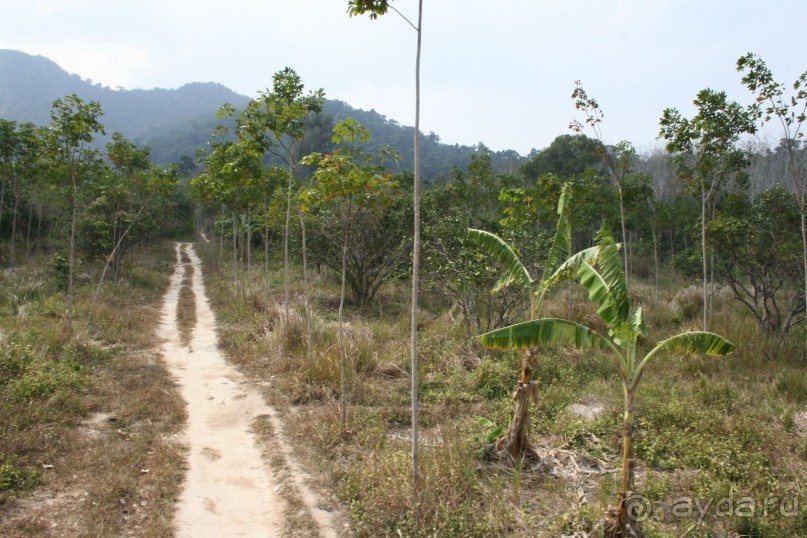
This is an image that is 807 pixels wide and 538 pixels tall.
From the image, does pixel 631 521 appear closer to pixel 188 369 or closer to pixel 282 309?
pixel 188 369

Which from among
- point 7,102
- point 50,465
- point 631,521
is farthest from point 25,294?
point 7,102

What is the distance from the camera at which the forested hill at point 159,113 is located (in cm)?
9144

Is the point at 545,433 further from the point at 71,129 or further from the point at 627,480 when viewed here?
the point at 71,129

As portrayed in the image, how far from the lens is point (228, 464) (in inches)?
244

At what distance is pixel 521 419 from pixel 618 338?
1.87 meters

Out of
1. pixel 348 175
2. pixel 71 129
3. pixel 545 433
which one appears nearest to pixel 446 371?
pixel 545 433

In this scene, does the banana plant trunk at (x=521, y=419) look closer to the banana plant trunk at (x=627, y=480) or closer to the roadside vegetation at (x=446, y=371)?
the roadside vegetation at (x=446, y=371)

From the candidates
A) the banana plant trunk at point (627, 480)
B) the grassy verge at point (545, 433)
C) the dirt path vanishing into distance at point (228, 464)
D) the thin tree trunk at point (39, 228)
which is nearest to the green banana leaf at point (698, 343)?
the banana plant trunk at point (627, 480)

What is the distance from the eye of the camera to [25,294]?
1522 centimetres

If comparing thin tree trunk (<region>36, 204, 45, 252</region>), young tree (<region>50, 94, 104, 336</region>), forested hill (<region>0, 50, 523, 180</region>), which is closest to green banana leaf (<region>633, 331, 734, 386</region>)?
young tree (<region>50, 94, 104, 336</region>)

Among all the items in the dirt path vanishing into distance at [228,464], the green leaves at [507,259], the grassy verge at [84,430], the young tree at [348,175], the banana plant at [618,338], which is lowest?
the dirt path vanishing into distance at [228,464]

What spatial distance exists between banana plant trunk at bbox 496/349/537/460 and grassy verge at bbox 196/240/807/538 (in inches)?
10.6

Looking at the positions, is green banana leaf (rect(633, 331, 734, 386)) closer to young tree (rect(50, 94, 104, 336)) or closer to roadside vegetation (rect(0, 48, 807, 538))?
roadside vegetation (rect(0, 48, 807, 538))

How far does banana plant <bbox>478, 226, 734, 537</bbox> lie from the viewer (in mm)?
4246
